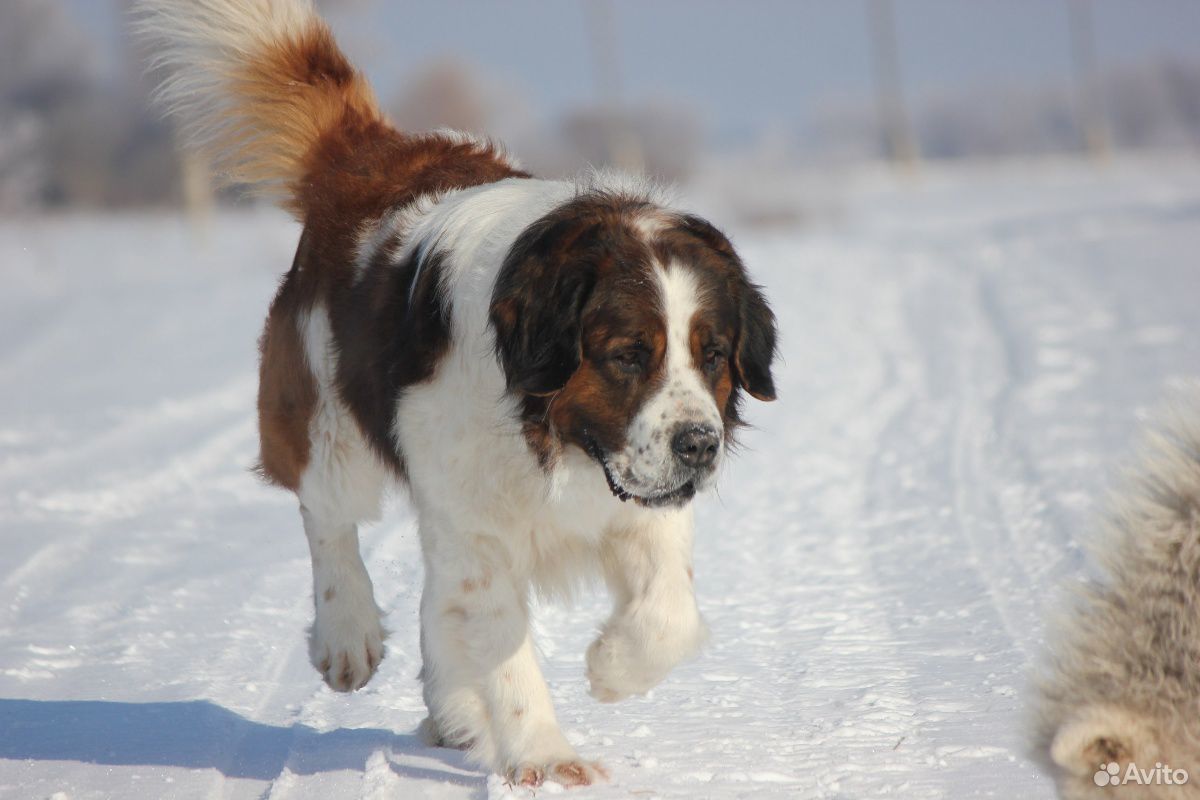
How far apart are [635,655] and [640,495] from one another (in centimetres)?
54

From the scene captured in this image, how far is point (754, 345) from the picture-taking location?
3.79 meters

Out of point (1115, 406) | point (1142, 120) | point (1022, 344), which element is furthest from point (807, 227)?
point (1142, 120)

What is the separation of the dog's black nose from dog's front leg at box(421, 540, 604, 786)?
2.33 ft

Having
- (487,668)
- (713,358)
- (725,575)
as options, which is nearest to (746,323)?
(713,358)

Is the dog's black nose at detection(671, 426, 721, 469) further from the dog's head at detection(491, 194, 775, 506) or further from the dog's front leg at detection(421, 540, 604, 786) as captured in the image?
the dog's front leg at detection(421, 540, 604, 786)

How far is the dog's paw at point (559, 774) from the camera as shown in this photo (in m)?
3.47

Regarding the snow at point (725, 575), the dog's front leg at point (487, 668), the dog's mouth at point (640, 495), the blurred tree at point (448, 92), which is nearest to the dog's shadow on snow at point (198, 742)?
the snow at point (725, 575)

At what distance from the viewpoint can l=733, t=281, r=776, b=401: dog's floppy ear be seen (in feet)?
12.3

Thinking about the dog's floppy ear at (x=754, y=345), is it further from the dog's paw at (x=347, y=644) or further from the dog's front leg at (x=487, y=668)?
the dog's paw at (x=347, y=644)

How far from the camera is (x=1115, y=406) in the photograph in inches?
337

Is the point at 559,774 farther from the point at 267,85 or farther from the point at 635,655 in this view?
the point at 267,85

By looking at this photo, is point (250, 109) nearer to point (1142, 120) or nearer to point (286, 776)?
point (286, 776)

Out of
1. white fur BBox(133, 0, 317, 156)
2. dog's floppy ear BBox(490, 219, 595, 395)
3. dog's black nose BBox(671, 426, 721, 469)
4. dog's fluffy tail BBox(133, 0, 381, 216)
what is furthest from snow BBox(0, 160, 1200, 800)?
white fur BBox(133, 0, 317, 156)

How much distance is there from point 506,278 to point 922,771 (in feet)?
5.93
